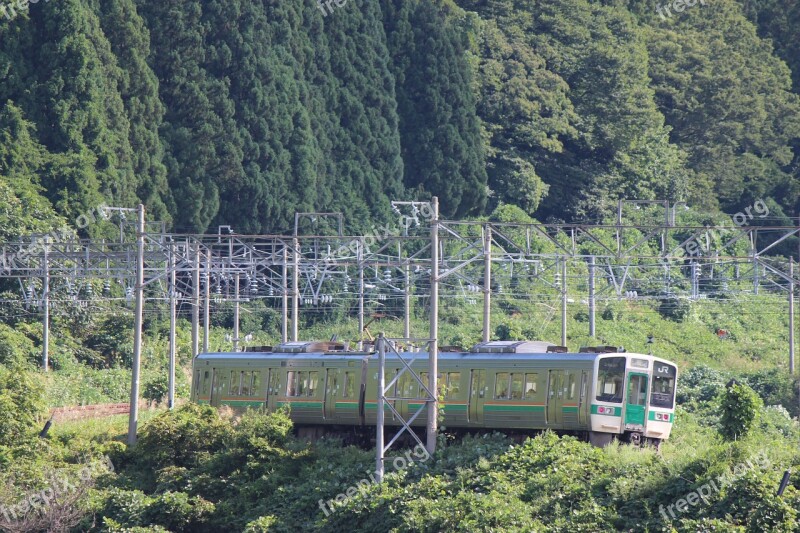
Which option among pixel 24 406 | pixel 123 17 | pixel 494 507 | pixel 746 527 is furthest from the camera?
pixel 123 17

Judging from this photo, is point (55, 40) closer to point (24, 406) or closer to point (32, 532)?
point (24, 406)

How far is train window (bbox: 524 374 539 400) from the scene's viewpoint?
2773 centimetres

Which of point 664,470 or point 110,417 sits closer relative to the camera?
point 664,470

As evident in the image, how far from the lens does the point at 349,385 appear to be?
1212 inches

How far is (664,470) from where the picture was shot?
23328 millimetres

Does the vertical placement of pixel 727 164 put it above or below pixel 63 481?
above

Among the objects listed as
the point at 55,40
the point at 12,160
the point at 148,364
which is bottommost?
the point at 148,364

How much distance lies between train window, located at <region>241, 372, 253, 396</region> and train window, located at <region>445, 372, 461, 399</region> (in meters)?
5.79

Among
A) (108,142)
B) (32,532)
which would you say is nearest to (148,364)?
(108,142)

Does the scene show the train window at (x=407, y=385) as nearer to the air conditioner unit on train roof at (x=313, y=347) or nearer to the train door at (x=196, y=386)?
the air conditioner unit on train roof at (x=313, y=347)

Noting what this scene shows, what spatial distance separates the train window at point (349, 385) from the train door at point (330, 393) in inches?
9.3

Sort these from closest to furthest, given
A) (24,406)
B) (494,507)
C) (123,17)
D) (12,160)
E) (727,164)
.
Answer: (494,507) < (24,406) < (12,160) < (123,17) < (727,164)

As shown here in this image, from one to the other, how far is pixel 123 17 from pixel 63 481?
28.4 meters

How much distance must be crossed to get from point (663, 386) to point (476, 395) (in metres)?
3.61
